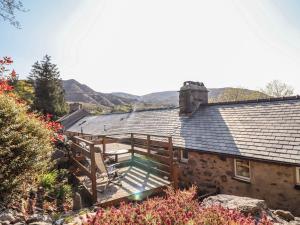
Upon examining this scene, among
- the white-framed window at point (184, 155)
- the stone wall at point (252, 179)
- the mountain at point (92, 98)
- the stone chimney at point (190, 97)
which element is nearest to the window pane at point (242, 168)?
the stone wall at point (252, 179)

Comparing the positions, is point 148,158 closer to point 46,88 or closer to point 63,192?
point 63,192

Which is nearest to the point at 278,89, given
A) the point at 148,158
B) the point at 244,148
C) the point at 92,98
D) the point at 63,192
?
the point at 244,148

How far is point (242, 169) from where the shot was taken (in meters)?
9.69

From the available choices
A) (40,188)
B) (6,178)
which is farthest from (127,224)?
(40,188)

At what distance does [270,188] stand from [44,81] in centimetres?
3505

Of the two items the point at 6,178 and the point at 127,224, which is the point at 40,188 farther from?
the point at 127,224

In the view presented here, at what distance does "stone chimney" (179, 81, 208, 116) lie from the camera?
15119 millimetres

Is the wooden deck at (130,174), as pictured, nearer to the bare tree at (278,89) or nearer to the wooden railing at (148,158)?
the wooden railing at (148,158)

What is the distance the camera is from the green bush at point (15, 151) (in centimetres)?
456

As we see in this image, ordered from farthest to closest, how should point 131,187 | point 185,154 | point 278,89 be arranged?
point 278,89, point 185,154, point 131,187

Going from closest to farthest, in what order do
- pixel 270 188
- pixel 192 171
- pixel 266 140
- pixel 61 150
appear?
pixel 270 188 < pixel 266 140 < pixel 61 150 < pixel 192 171

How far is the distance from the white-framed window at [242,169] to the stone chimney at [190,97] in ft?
18.8

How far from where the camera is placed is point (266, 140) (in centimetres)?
951

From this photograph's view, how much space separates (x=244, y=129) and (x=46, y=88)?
32084 millimetres
